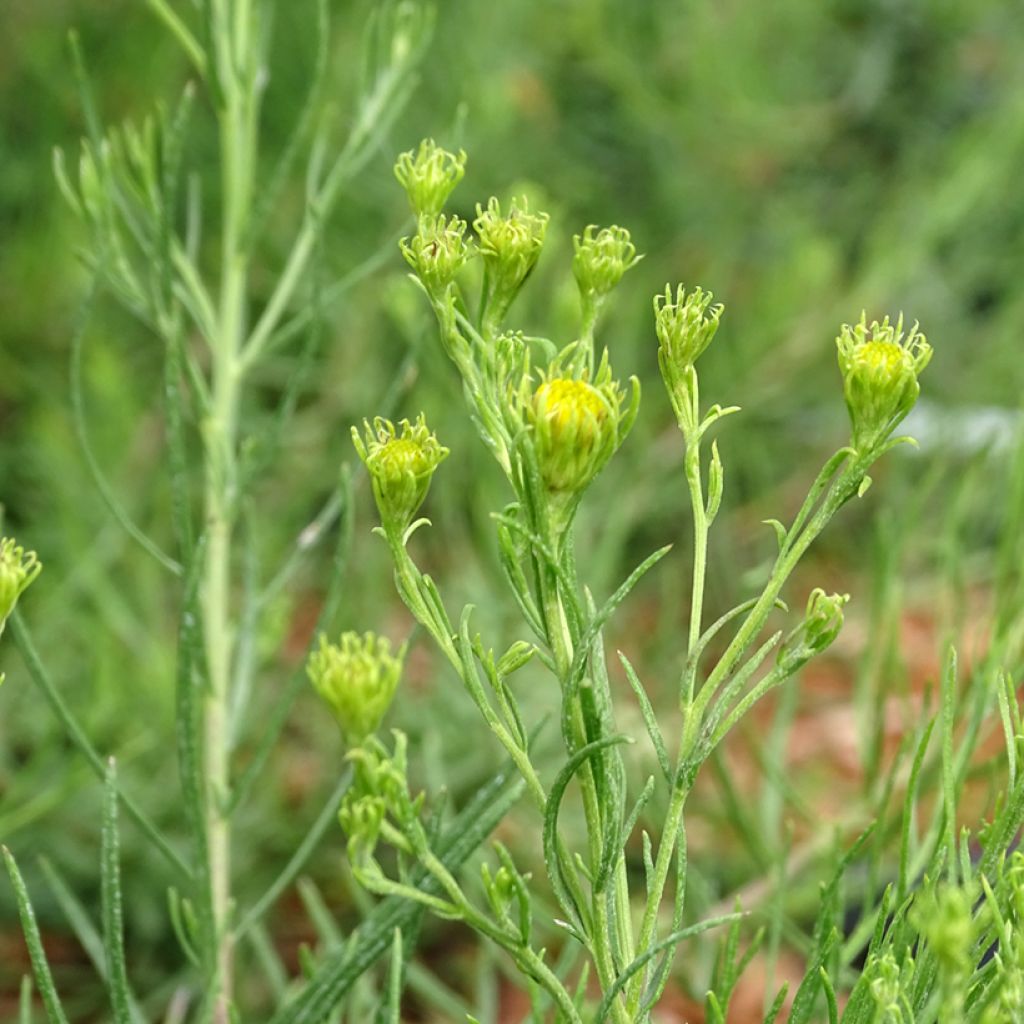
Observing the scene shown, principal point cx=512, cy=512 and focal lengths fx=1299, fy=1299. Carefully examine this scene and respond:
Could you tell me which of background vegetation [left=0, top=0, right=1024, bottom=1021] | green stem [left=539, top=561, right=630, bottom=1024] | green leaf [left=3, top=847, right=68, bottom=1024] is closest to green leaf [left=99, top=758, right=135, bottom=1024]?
green leaf [left=3, top=847, right=68, bottom=1024]

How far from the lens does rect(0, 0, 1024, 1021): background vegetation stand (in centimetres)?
89

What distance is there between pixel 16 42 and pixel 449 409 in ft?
2.30

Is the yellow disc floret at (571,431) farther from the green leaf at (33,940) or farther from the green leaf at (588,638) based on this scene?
the green leaf at (33,940)

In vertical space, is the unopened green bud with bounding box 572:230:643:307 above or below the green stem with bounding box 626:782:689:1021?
above

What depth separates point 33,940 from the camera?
32 centimetres

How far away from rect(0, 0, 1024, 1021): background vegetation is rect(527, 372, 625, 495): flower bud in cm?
36

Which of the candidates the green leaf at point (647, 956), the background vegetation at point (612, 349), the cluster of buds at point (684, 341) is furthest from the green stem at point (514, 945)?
Answer: the background vegetation at point (612, 349)

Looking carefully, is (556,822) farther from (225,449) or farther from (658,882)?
(225,449)

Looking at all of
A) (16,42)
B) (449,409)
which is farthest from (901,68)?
(16,42)

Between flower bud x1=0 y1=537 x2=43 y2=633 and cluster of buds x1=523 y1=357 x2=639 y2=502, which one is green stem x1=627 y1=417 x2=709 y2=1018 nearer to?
cluster of buds x1=523 y1=357 x2=639 y2=502

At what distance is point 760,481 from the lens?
3.74 ft

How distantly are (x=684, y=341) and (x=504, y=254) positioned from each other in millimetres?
51

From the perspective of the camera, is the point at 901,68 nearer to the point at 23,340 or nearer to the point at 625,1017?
the point at 23,340

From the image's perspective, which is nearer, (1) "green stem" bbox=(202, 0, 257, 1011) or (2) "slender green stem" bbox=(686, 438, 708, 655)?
(2) "slender green stem" bbox=(686, 438, 708, 655)
